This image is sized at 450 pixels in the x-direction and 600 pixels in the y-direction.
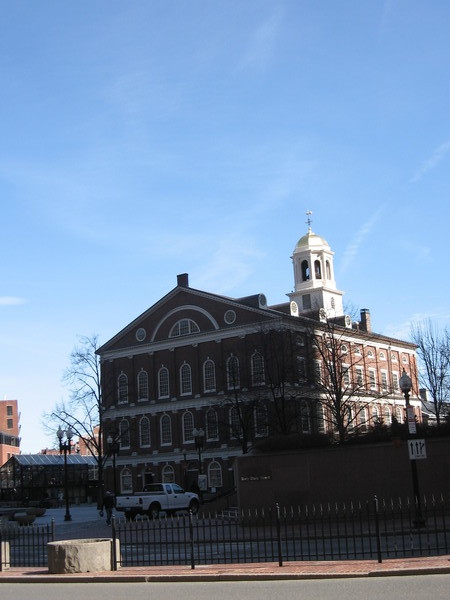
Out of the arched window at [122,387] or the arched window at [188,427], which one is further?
the arched window at [122,387]

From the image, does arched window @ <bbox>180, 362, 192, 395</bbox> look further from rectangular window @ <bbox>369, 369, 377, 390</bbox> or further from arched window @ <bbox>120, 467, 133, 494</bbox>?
rectangular window @ <bbox>369, 369, 377, 390</bbox>

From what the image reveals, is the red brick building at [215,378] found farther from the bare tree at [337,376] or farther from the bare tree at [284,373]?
the bare tree at [337,376]

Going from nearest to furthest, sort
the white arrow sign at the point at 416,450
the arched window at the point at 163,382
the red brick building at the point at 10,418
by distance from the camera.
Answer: the white arrow sign at the point at 416,450, the arched window at the point at 163,382, the red brick building at the point at 10,418

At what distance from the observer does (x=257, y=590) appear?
14.0 meters

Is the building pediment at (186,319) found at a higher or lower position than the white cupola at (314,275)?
lower

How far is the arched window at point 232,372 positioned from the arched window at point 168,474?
31.5 ft

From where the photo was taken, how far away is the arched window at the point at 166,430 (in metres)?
76.8

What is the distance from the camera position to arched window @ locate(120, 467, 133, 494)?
78688 mm

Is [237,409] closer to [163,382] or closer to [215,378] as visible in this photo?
[215,378]

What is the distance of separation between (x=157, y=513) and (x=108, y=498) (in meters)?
4.72

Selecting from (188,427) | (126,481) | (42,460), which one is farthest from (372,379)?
(42,460)

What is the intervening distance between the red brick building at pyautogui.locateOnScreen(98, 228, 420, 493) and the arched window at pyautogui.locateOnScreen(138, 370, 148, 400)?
0.09 metres

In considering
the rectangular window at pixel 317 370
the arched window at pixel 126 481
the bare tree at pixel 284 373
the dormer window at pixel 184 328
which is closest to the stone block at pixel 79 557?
the bare tree at pixel 284 373

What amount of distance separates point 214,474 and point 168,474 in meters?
5.38
